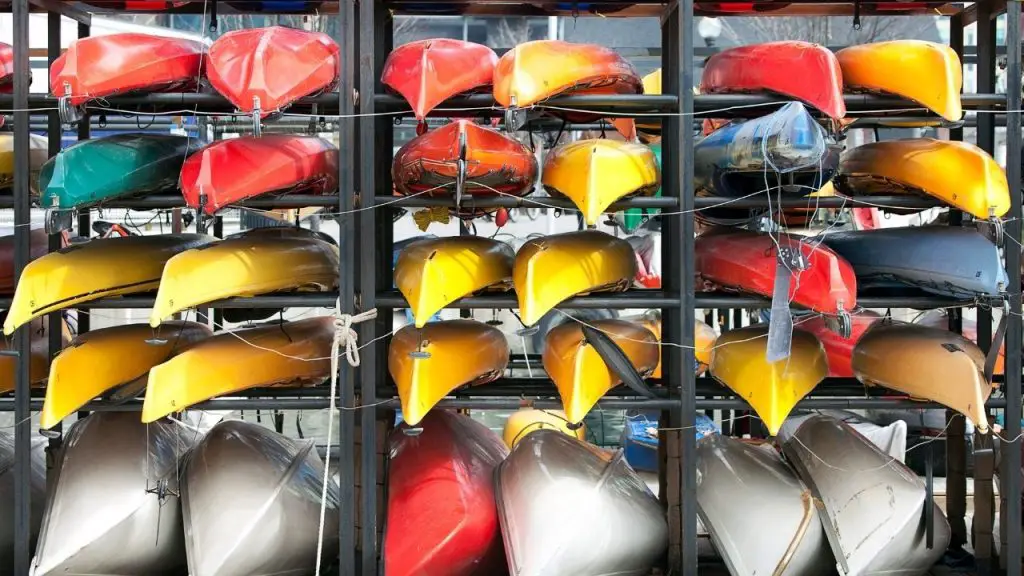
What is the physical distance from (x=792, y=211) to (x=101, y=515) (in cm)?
363

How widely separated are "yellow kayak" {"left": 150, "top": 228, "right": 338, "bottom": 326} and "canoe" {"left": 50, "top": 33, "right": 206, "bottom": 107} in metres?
0.70

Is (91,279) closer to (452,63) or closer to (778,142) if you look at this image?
(452,63)

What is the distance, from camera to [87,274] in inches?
160

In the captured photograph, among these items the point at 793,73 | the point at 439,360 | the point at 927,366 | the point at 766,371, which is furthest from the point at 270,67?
the point at 927,366

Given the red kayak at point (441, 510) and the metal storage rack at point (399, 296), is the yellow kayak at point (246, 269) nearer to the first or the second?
the metal storage rack at point (399, 296)

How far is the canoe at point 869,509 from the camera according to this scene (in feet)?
13.1

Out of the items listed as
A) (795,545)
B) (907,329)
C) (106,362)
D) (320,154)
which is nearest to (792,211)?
(907,329)

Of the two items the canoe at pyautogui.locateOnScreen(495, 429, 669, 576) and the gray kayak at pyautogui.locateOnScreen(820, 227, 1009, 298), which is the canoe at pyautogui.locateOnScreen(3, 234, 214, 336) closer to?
the canoe at pyautogui.locateOnScreen(495, 429, 669, 576)

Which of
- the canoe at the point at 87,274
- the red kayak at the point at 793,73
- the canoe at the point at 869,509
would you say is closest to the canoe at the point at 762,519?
the canoe at the point at 869,509

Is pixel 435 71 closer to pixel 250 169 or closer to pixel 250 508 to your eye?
pixel 250 169

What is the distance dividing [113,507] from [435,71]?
2162mm

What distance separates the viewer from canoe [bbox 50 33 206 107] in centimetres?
395

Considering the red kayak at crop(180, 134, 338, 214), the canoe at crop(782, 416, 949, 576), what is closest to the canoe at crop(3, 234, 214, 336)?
the red kayak at crop(180, 134, 338, 214)

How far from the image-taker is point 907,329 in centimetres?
442
